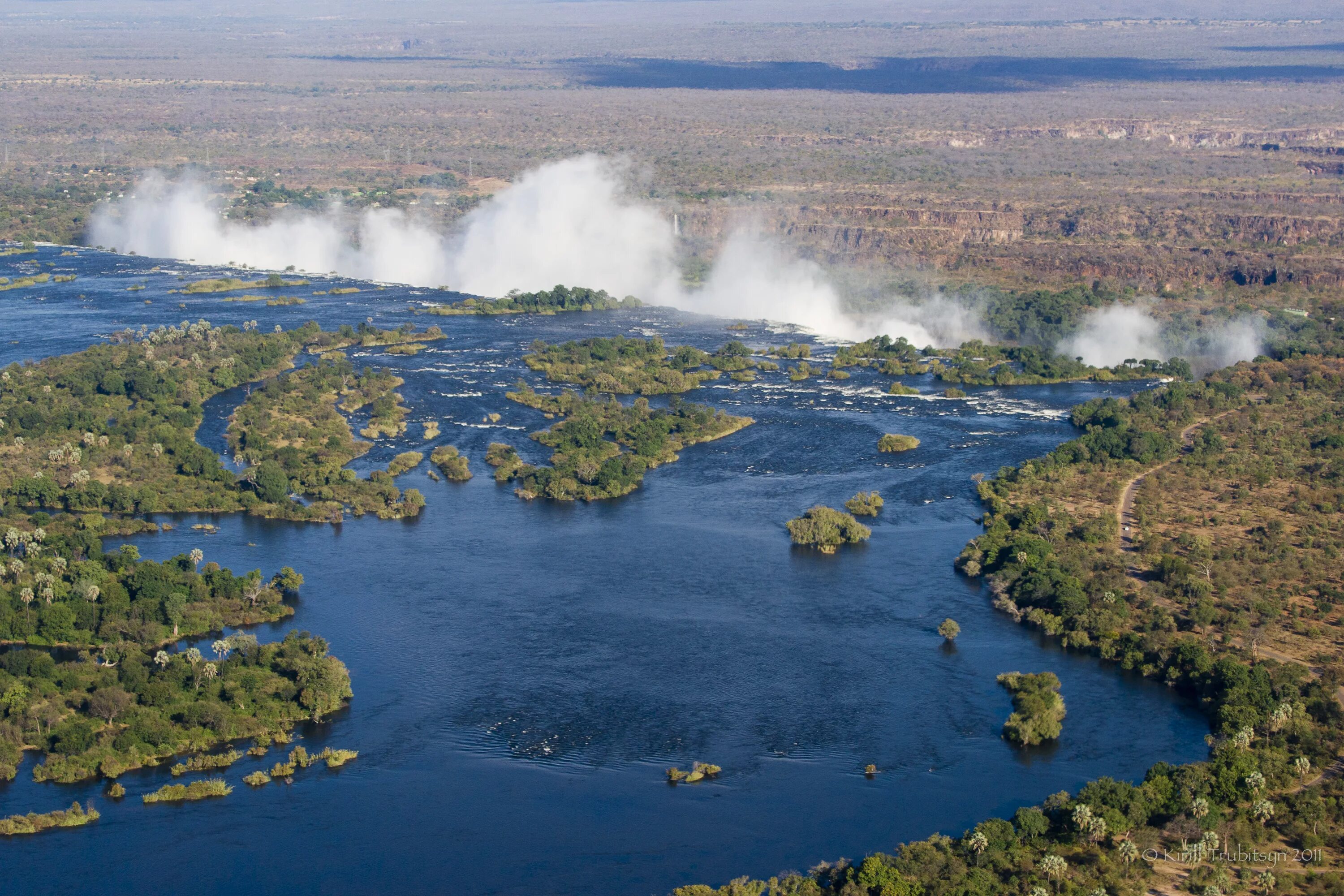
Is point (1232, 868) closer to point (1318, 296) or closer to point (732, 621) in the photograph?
point (732, 621)

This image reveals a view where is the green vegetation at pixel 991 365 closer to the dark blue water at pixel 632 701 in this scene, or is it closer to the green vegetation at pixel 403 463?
the dark blue water at pixel 632 701

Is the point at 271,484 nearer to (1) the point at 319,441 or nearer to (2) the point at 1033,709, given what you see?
(1) the point at 319,441

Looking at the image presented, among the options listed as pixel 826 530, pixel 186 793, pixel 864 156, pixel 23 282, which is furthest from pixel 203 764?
pixel 864 156

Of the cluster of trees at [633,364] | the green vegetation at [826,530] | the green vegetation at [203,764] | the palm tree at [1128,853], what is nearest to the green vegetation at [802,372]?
the cluster of trees at [633,364]

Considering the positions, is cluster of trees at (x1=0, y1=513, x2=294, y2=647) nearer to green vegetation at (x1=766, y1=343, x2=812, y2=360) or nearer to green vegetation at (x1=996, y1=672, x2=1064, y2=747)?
green vegetation at (x1=996, y1=672, x2=1064, y2=747)

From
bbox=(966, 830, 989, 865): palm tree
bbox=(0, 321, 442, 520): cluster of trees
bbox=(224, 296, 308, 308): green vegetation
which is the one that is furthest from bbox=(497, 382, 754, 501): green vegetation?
bbox=(966, 830, 989, 865): palm tree
